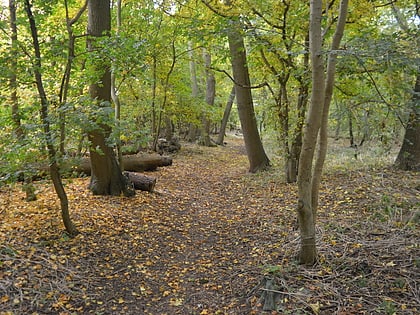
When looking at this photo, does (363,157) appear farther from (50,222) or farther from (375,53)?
(50,222)

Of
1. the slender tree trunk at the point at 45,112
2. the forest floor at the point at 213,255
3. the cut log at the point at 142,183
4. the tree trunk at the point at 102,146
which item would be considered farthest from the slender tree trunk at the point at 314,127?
the cut log at the point at 142,183

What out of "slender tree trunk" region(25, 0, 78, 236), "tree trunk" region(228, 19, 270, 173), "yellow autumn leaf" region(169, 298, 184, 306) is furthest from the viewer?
"tree trunk" region(228, 19, 270, 173)

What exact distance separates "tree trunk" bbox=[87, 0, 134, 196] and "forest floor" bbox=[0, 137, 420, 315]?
13.3 inches

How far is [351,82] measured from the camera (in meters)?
7.53

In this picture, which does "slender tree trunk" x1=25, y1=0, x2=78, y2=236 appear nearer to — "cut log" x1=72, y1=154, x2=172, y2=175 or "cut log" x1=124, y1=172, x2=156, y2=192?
"cut log" x1=124, y1=172, x2=156, y2=192

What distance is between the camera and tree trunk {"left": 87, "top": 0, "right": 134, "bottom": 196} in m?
6.46

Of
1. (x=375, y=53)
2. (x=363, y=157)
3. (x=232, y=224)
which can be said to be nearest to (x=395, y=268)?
(x=375, y=53)

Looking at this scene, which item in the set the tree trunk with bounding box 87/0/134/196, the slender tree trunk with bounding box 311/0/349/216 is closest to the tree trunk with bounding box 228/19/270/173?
the tree trunk with bounding box 87/0/134/196

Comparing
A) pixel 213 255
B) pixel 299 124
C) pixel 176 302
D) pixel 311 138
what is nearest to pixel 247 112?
pixel 299 124

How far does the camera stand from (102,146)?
6.86m

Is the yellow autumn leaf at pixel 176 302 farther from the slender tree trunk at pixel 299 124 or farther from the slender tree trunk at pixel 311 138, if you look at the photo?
the slender tree trunk at pixel 299 124

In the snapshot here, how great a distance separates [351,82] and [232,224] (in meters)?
4.40

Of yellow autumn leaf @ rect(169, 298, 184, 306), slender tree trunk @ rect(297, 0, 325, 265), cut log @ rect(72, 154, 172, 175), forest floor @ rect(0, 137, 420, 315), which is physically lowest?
yellow autumn leaf @ rect(169, 298, 184, 306)

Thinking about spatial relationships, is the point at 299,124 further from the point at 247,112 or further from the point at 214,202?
the point at 247,112
